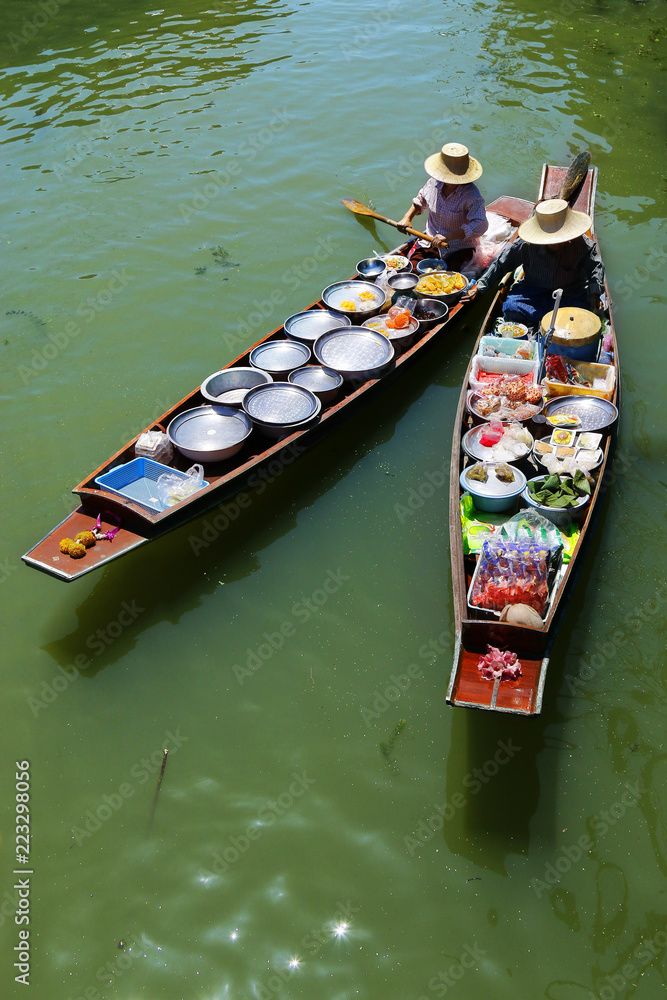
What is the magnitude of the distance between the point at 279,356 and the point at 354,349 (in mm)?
654

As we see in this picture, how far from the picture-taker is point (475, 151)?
9.46m

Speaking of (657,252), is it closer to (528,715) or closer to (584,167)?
(584,167)

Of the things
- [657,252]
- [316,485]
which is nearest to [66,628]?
[316,485]

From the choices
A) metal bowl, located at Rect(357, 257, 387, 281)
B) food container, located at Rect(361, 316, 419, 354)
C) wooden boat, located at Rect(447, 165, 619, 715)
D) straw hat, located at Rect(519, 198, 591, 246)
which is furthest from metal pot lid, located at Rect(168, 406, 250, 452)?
straw hat, located at Rect(519, 198, 591, 246)

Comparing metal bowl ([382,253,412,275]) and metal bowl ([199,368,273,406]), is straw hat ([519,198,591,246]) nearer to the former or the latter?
metal bowl ([382,253,412,275])

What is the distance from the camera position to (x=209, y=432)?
5141 millimetres

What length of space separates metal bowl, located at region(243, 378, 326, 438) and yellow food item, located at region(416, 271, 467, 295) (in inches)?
76.7

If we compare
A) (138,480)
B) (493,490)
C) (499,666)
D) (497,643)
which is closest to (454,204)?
(493,490)

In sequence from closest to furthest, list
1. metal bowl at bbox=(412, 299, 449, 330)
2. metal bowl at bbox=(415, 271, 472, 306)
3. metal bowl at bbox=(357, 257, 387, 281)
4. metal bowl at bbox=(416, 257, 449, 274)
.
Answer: metal bowl at bbox=(412, 299, 449, 330)
metal bowl at bbox=(415, 271, 472, 306)
metal bowl at bbox=(357, 257, 387, 281)
metal bowl at bbox=(416, 257, 449, 274)

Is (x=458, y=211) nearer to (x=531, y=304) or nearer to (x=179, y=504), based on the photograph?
(x=531, y=304)

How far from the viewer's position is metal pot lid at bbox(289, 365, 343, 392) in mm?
5617

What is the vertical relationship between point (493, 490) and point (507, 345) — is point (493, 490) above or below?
below

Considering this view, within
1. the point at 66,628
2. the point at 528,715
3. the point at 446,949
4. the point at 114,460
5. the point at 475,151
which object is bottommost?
the point at 446,949

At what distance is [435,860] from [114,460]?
3.20 metres
